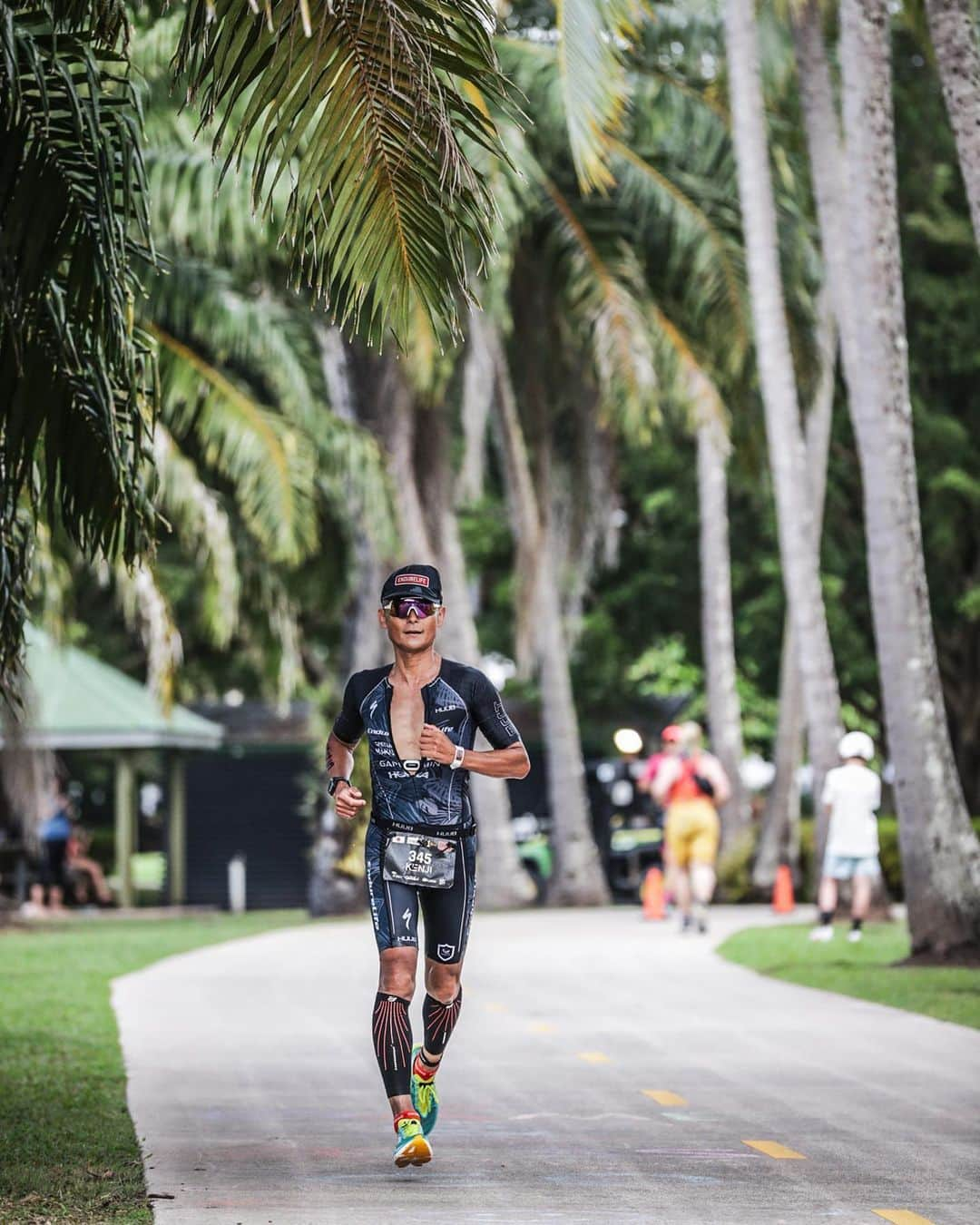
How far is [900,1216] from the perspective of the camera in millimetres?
6797

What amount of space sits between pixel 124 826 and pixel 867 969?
1613 cm

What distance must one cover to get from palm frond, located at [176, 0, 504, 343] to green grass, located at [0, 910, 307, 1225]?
3.16m

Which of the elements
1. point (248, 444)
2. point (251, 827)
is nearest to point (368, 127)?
point (248, 444)

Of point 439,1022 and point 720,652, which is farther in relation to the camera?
point 720,652

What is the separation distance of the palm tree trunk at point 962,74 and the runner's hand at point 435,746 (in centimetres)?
674

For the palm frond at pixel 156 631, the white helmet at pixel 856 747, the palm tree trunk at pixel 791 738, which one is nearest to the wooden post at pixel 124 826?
the palm tree trunk at pixel 791 738

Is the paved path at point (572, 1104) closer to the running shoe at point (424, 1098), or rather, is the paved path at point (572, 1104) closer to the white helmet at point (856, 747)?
the running shoe at point (424, 1098)

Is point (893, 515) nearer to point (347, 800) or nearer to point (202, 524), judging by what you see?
point (202, 524)

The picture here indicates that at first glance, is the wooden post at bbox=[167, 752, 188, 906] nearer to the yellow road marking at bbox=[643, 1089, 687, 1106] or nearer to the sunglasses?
the yellow road marking at bbox=[643, 1089, 687, 1106]

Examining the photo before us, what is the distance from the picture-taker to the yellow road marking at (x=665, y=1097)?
9.44 m

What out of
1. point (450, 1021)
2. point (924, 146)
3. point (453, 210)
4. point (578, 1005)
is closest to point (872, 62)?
point (578, 1005)

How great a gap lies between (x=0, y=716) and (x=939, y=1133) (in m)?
15.9

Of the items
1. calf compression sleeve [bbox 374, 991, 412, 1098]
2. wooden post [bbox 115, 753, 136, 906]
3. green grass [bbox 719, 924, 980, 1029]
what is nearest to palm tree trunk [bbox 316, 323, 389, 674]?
wooden post [bbox 115, 753, 136, 906]

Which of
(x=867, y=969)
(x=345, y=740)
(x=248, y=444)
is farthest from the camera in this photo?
(x=248, y=444)
